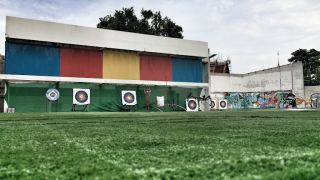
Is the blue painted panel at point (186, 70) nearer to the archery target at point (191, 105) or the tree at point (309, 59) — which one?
the archery target at point (191, 105)

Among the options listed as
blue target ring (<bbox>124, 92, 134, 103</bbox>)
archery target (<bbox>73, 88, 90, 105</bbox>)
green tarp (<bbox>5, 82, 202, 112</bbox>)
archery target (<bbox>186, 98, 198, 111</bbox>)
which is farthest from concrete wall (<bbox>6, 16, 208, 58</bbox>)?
archery target (<bbox>186, 98, 198, 111</bbox>)

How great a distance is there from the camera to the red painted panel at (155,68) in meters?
11.6

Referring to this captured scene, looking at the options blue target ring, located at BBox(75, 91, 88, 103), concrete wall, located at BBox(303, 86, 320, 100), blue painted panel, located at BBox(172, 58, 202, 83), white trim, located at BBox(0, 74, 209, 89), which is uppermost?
blue painted panel, located at BBox(172, 58, 202, 83)

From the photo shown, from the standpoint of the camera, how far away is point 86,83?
1009cm

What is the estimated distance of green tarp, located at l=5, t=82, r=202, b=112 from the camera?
29.2ft

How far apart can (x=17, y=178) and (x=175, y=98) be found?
36.8 feet

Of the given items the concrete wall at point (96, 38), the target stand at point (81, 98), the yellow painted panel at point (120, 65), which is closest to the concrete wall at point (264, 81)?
the concrete wall at point (96, 38)

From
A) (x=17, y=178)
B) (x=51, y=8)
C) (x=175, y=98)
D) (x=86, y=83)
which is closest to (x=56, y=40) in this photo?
(x=51, y=8)

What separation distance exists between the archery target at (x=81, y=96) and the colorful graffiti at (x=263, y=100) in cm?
1099

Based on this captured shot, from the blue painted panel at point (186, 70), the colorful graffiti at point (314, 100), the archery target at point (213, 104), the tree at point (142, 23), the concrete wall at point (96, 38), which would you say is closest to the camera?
the concrete wall at point (96, 38)

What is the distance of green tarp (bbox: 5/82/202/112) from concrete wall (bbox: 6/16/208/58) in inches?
74.2

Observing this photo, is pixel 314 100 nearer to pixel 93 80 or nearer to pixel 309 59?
pixel 309 59

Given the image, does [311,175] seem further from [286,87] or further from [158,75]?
[286,87]

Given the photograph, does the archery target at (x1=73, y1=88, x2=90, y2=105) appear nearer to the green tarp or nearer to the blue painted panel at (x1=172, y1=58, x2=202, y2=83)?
the green tarp
